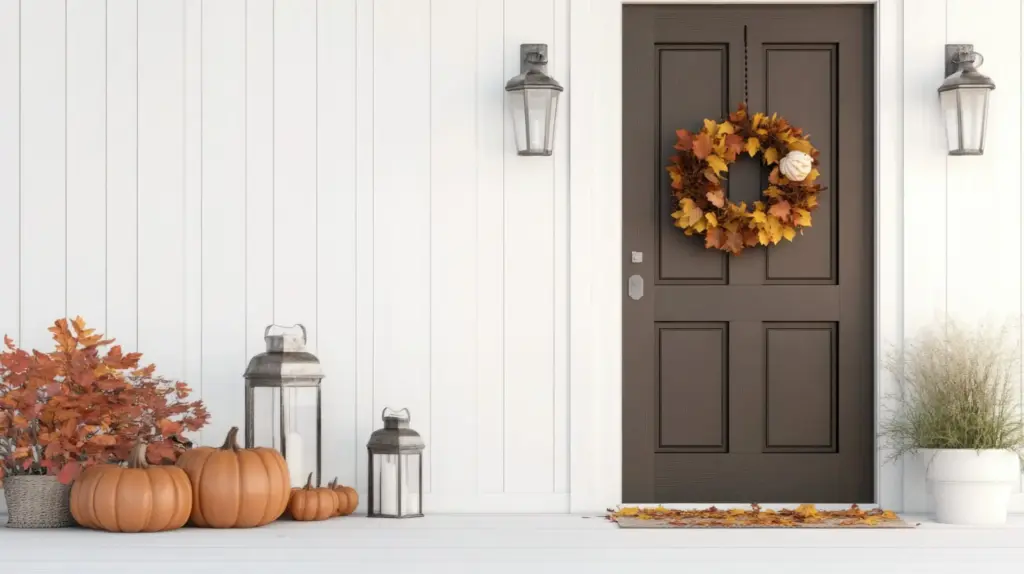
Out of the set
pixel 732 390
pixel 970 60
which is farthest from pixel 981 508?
pixel 970 60

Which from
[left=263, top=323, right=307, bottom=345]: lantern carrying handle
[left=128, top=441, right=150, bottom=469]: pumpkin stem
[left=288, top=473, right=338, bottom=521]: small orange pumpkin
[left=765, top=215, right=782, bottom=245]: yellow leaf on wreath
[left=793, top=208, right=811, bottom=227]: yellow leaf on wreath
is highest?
[left=793, top=208, right=811, bottom=227]: yellow leaf on wreath

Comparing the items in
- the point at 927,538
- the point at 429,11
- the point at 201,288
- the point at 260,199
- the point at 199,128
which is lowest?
the point at 927,538

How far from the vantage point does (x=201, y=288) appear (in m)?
4.29

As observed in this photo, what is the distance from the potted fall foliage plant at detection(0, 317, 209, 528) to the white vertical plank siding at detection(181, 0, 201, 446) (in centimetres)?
47

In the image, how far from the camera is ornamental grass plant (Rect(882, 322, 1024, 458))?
3955 mm

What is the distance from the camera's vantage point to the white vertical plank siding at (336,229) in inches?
169

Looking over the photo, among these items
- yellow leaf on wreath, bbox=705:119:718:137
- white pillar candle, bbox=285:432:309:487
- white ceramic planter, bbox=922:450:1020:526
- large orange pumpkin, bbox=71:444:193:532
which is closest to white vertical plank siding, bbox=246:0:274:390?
white pillar candle, bbox=285:432:309:487

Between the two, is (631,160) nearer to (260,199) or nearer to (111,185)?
(260,199)

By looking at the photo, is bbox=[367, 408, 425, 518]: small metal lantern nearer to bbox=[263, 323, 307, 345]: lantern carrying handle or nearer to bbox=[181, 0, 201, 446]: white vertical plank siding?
bbox=[263, 323, 307, 345]: lantern carrying handle

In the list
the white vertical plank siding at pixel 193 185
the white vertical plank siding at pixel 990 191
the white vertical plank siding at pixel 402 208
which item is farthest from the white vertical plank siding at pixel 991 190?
the white vertical plank siding at pixel 193 185

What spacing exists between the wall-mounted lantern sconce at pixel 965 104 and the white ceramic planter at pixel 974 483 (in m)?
1.08

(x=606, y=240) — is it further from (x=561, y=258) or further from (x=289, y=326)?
(x=289, y=326)

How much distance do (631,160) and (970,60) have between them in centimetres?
126

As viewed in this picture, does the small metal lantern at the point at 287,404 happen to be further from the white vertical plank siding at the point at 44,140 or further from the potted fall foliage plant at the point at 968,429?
the potted fall foliage plant at the point at 968,429
